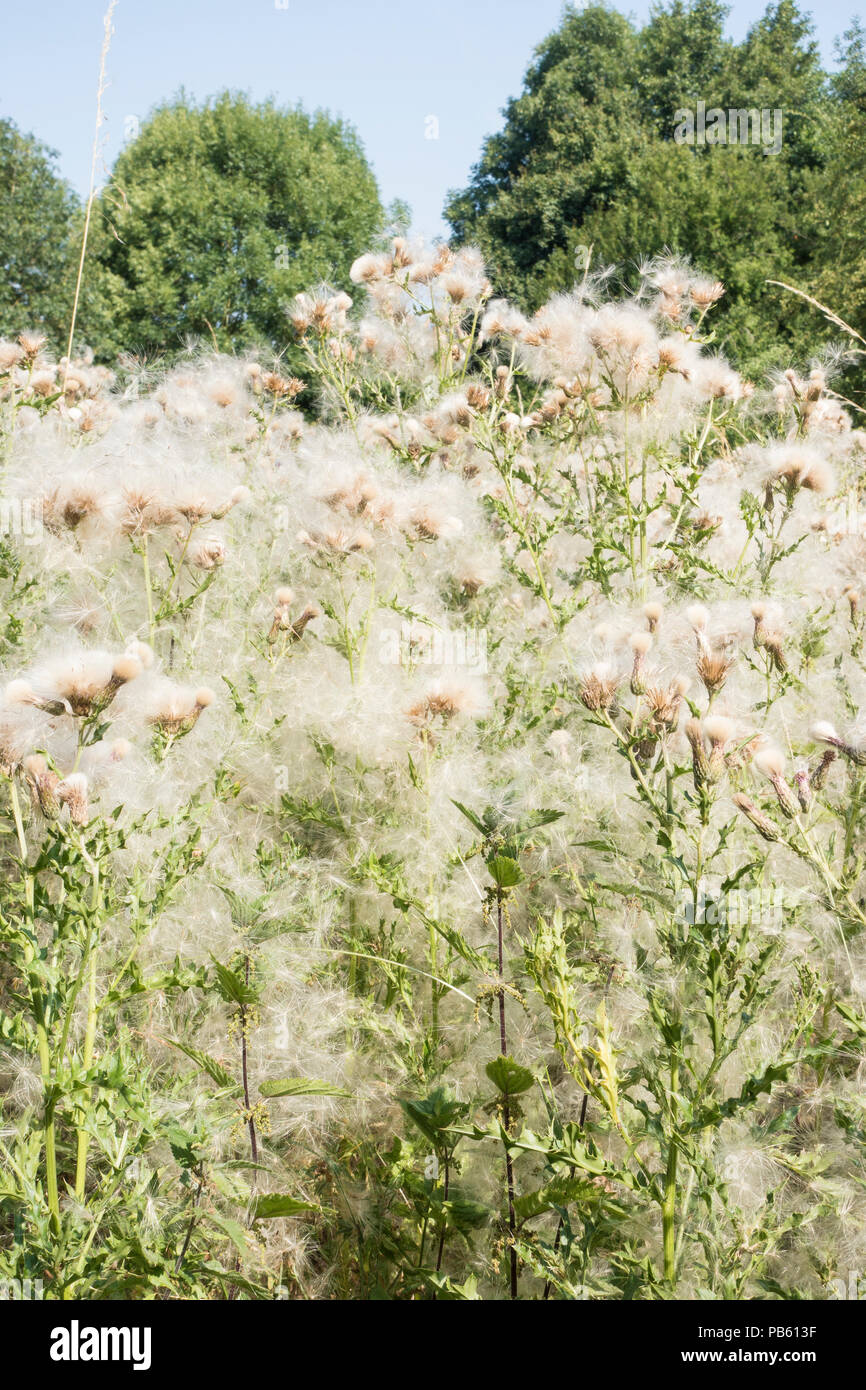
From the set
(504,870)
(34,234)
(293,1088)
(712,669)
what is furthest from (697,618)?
(34,234)

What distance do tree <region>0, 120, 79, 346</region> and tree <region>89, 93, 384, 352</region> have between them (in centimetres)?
96

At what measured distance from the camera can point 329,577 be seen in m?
3.31

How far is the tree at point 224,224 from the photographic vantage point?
76.6 ft

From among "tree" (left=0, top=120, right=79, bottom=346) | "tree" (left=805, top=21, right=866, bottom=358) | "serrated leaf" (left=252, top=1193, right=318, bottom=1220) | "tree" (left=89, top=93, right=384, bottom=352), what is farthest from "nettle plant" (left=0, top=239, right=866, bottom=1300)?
"tree" (left=0, top=120, right=79, bottom=346)

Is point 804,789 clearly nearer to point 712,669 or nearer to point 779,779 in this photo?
point 779,779

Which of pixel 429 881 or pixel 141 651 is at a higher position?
pixel 141 651

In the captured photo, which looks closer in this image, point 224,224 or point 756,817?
point 756,817

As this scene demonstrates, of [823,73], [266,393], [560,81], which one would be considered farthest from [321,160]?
[266,393]

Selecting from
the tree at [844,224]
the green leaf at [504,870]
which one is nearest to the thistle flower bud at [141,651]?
the green leaf at [504,870]

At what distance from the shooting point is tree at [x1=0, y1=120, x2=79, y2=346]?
21.2m

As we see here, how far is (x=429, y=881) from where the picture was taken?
219 cm

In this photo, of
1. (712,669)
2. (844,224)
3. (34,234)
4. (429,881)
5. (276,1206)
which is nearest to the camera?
(276,1206)

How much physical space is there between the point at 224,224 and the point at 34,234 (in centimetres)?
498

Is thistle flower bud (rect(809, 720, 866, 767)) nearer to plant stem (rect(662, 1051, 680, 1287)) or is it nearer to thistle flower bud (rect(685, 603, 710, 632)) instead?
thistle flower bud (rect(685, 603, 710, 632))
